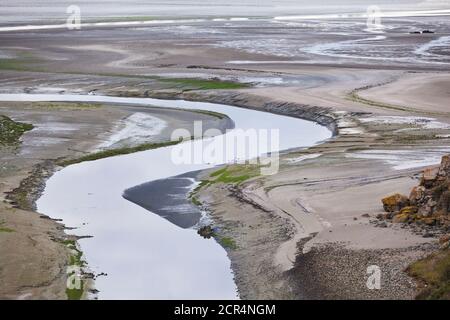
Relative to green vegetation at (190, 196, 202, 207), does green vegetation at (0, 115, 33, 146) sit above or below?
below

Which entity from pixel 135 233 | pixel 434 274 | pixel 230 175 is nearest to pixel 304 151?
pixel 230 175

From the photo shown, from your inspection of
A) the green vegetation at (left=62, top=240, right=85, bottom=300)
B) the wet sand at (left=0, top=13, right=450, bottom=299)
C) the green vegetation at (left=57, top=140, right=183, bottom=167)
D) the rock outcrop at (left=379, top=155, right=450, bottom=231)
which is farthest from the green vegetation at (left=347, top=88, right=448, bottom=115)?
the green vegetation at (left=62, top=240, right=85, bottom=300)

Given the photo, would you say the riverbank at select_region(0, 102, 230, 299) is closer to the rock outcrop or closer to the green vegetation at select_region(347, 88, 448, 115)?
the green vegetation at select_region(347, 88, 448, 115)

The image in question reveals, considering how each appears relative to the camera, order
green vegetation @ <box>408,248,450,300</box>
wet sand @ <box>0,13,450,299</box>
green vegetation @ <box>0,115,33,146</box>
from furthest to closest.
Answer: green vegetation @ <box>0,115,33,146</box> → wet sand @ <box>0,13,450,299</box> → green vegetation @ <box>408,248,450,300</box>

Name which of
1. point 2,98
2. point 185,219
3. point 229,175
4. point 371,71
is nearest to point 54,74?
point 2,98
